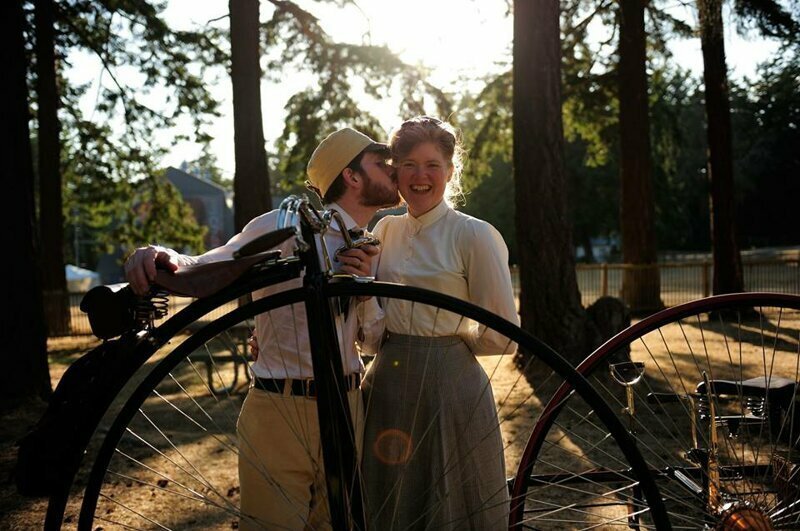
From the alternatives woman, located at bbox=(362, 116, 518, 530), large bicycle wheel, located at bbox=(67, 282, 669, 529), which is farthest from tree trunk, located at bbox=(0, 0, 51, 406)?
woman, located at bbox=(362, 116, 518, 530)

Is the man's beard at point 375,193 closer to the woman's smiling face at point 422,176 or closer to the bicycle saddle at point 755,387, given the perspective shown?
the woman's smiling face at point 422,176

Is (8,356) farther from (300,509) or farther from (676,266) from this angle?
(676,266)

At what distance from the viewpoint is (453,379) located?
2613 millimetres

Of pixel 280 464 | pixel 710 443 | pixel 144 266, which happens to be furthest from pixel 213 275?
pixel 710 443

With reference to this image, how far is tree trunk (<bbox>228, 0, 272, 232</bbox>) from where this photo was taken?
1024cm

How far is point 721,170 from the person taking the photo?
46.3 ft

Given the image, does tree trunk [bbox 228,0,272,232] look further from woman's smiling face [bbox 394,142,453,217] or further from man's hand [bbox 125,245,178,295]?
man's hand [bbox 125,245,178,295]

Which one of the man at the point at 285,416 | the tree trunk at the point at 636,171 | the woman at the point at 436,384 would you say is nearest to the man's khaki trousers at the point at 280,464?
the man at the point at 285,416

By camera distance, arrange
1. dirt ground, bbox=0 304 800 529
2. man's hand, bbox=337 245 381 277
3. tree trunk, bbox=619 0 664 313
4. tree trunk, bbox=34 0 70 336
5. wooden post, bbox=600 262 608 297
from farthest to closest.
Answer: wooden post, bbox=600 262 608 297 → tree trunk, bbox=34 0 70 336 → tree trunk, bbox=619 0 664 313 → dirt ground, bbox=0 304 800 529 → man's hand, bbox=337 245 381 277

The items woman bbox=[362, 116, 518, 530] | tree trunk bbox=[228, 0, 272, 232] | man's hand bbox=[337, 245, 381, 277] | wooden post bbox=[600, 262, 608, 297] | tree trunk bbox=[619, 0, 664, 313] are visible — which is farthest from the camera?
wooden post bbox=[600, 262, 608, 297]

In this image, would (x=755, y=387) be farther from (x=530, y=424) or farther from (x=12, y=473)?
(x=12, y=473)

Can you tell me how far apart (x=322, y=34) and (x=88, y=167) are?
7.27 metres

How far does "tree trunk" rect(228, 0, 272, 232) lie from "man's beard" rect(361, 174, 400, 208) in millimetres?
7972

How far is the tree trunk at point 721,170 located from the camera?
14039mm
